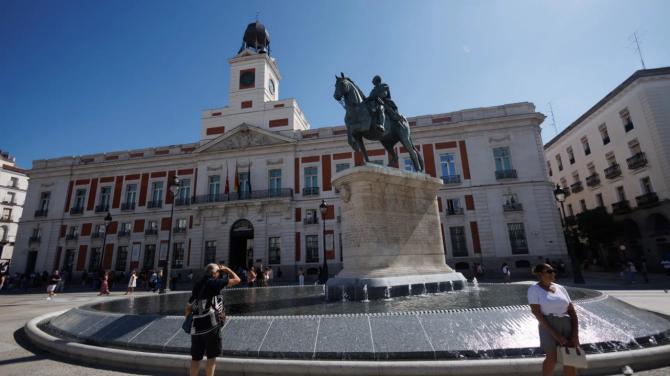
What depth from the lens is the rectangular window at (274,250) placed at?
27234 millimetres

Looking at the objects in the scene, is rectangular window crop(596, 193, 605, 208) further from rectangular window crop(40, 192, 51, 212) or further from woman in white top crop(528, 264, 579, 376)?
rectangular window crop(40, 192, 51, 212)

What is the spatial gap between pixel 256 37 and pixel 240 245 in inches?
965

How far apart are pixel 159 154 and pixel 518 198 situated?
109 ft

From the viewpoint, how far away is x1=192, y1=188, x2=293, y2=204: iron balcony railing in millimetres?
28141

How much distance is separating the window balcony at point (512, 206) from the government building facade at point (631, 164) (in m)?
4.13

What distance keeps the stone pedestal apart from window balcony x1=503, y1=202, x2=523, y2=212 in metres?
19.5

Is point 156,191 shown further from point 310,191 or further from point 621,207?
point 621,207

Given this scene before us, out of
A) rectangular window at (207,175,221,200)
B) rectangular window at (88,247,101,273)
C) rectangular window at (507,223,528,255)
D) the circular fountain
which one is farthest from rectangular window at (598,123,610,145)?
rectangular window at (88,247,101,273)

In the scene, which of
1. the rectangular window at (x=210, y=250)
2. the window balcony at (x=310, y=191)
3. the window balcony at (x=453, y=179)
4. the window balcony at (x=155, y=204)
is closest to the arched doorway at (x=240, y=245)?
the rectangular window at (x=210, y=250)

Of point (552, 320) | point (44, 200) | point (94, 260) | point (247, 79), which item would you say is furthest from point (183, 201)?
point (552, 320)

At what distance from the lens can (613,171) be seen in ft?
87.6

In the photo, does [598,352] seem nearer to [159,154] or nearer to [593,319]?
[593,319]

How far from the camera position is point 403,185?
823cm

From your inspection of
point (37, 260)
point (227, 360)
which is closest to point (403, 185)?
point (227, 360)
